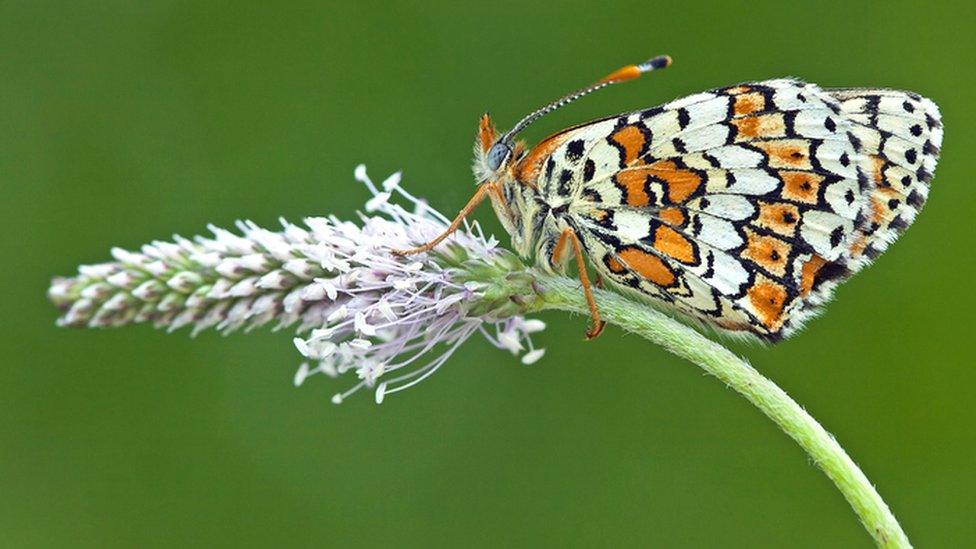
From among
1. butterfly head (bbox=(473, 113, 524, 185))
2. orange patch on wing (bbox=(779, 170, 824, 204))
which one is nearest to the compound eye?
butterfly head (bbox=(473, 113, 524, 185))

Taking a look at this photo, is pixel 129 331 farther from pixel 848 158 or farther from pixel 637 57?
pixel 848 158

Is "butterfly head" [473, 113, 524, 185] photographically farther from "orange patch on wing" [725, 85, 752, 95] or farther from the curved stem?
"orange patch on wing" [725, 85, 752, 95]

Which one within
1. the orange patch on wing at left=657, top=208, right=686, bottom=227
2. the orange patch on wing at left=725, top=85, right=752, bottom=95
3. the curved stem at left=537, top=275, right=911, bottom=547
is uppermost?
the orange patch on wing at left=725, top=85, right=752, bottom=95

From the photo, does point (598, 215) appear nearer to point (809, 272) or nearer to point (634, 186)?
point (634, 186)

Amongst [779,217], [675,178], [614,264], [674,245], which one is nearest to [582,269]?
[614,264]

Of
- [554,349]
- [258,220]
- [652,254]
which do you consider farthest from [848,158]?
[258,220]

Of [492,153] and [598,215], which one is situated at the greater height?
[492,153]

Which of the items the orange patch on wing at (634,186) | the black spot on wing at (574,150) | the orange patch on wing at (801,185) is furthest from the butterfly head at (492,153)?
the orange patch on wing at (801,185)
